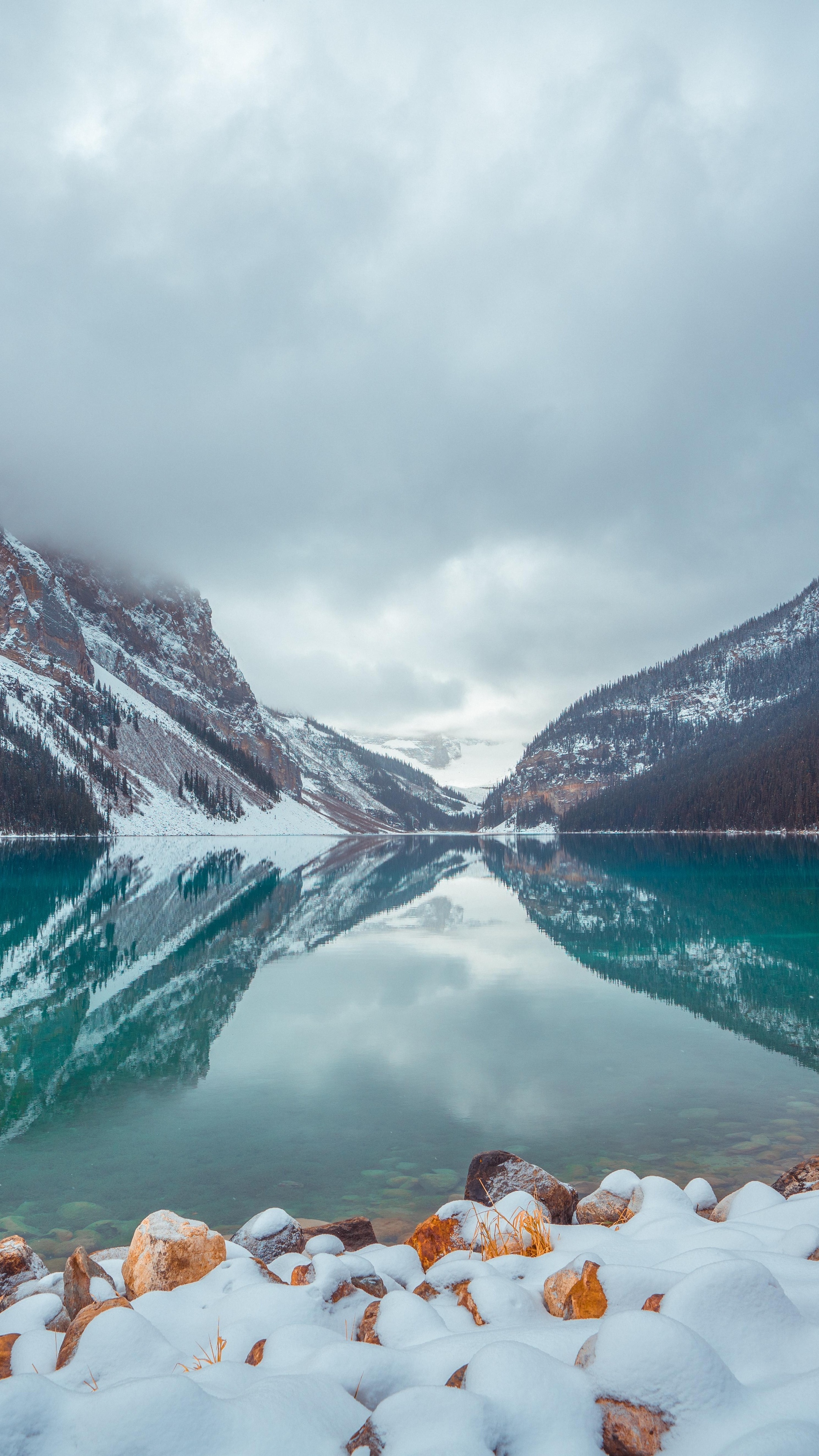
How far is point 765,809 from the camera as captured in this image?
12469 cm

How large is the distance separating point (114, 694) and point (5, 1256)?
181m

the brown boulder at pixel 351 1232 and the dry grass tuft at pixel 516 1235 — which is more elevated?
the dry grass tuft at pixel 516 1235

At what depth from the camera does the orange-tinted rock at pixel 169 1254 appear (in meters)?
5.55

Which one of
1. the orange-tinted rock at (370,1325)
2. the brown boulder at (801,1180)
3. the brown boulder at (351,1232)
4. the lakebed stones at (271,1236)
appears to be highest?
the orange-tinted rock at (370,1325)

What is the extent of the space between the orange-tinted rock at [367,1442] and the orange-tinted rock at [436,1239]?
12.3 feet

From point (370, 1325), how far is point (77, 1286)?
7.67ft

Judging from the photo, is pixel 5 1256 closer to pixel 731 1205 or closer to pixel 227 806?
pixel 731 1205

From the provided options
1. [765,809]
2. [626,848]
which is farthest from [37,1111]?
[765,809]

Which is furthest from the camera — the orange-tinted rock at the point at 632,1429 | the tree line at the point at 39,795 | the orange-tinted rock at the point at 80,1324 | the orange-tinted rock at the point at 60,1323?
the tree line at the point at 39,795

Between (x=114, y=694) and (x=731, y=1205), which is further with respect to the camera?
(x=114, y=694)

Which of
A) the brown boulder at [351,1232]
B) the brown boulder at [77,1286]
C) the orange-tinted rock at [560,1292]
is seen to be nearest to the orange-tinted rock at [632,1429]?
the orange-tinted rock at [560,1292]

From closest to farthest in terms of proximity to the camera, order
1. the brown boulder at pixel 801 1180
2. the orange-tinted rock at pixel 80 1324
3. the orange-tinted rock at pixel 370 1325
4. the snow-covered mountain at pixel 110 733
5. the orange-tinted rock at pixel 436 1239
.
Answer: the orange-tinted rock at pixel 80 1324 < the orange-tinted rock at pixel 370 1325 < the orange-tinted rock at pixel 436 1239 < the brown boulder at pixel 801 1180 < the snow-covered mountain at pixel 110 733

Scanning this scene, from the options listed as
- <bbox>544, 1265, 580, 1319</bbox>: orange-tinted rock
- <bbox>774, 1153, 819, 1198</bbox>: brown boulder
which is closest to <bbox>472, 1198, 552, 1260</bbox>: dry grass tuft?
A: <bbox>544, 1265, 580, 1319</bbox>: orange-tinted rock

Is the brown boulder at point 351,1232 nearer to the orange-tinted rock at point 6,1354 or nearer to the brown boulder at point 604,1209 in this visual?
the brown boulder at point 604,1209
